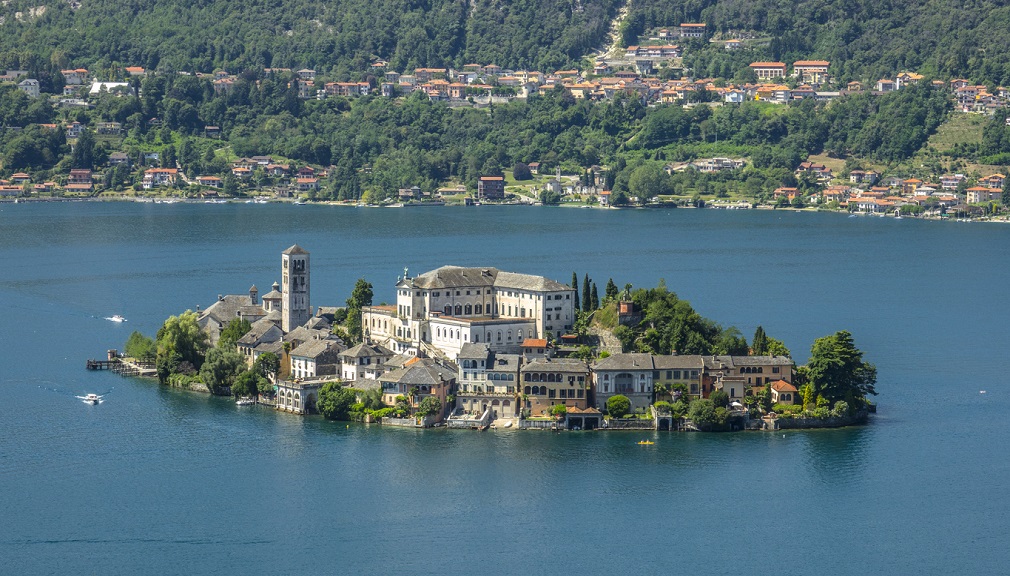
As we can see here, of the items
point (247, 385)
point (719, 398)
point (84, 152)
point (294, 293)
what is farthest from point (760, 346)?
point (84, 152)

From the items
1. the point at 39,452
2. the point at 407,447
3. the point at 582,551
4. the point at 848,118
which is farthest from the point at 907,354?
the point at 848,118

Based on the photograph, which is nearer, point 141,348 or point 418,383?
point 418,383

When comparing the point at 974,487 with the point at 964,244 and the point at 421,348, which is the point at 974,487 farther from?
the point at 964,244

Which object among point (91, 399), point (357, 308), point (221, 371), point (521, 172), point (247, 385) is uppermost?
point (521, 172)

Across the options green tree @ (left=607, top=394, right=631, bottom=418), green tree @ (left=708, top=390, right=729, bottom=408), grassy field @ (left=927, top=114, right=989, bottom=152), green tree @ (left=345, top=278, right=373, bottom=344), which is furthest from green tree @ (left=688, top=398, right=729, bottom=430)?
grassy field @ (left=927, top=114, right=989, bottom=152)

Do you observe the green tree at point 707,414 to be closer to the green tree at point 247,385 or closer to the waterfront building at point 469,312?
the waterfront building at point 469,312

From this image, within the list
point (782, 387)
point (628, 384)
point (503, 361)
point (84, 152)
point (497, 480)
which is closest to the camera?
point (497, 480)

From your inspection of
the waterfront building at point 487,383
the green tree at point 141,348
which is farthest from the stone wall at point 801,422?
the green tree at point 141,348

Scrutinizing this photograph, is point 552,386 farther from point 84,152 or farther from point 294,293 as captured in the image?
point 84,152
